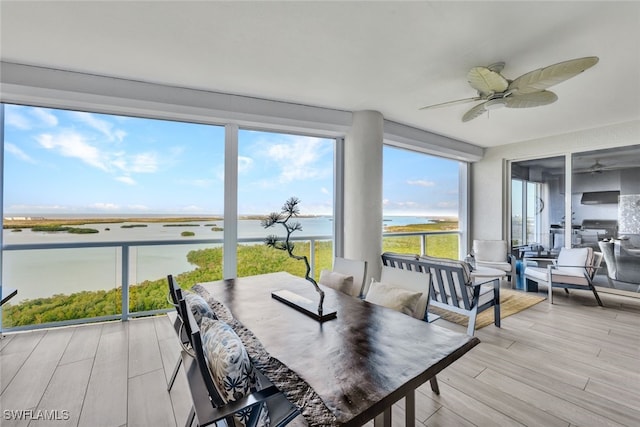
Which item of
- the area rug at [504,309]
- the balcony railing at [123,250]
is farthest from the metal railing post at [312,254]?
the area rug at [504,309]

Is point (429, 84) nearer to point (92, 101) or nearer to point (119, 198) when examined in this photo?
point (92, 101)

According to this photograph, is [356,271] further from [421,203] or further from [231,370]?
[421,203]

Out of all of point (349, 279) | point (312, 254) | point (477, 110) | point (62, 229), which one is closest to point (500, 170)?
point (477, 110)

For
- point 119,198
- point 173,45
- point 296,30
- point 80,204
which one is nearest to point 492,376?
point 296,30

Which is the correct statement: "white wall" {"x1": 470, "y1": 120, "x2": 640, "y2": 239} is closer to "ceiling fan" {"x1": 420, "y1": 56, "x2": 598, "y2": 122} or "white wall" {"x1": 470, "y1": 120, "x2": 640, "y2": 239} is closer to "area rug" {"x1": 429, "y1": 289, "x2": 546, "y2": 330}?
"area rug" {"x1": 429, "y1": 289, "x2": 546, "y2": 330}

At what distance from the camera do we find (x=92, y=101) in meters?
2.76

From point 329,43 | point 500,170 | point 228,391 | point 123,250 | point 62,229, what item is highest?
point 329,43

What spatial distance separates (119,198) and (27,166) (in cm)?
86

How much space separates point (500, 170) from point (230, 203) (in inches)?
209

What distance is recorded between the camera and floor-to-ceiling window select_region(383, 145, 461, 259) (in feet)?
16.9

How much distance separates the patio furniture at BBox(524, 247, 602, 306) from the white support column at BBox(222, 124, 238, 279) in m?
4.71

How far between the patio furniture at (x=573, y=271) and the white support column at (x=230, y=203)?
4708 millimetres

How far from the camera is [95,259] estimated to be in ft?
10.4

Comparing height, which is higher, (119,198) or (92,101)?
(92,101)
